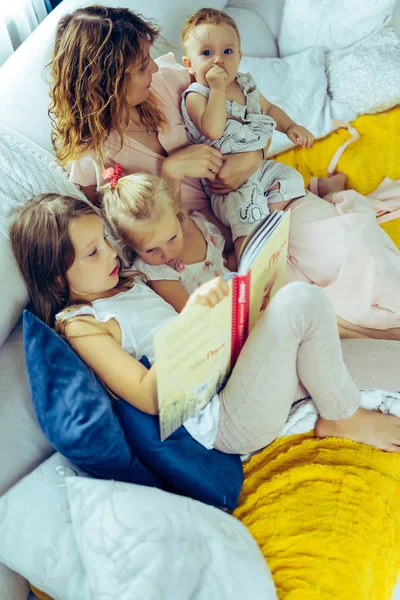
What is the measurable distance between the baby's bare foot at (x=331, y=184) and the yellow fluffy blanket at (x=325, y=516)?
757mm

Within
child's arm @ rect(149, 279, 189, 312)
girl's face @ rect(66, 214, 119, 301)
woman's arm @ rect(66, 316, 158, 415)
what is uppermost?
girl's face @ rect(66, 214, 119, 301)

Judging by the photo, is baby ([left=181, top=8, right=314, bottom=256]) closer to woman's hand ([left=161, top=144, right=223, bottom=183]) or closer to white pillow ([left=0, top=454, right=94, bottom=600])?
woman's hand ([left=161, top=144, right=223, bottom=183])

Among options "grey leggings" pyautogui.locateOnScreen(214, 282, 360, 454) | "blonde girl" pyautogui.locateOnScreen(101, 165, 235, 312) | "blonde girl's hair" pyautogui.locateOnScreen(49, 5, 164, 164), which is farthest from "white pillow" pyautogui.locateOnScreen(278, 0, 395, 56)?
"grey leggings" pyautogui.locateOnScreen(214, 282, 360, 454)

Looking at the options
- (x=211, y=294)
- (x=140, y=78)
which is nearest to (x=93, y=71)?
(x=140, y=78)

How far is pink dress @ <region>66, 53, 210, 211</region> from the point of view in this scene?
3.95ft

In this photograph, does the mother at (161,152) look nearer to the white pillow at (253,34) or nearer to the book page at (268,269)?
the book page at (268,269)

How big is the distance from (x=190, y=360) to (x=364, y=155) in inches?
41.0

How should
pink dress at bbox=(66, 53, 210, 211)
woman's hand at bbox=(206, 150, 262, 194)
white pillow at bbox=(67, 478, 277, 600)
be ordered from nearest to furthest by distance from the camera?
1. white pillow at bbox=(67, 478, 277, 600)
2. pink dress at bbox=(66, 53, 210, 211)
3. woman's hand at bbox=(206, 150, 262, 194)

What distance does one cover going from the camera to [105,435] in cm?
87

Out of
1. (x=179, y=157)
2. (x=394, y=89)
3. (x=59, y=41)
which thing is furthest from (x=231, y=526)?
(x=394, y=89)

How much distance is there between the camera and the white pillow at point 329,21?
5.62 ft

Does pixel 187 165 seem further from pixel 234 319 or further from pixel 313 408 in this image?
pixel 313 408

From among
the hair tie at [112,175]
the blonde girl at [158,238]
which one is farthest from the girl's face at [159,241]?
the hair tie at [112,175]

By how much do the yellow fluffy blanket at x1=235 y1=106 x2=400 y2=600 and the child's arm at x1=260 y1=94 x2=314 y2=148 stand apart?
2.50ft
